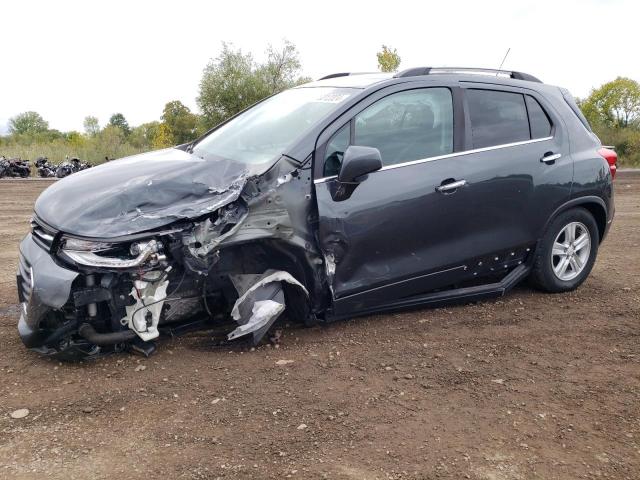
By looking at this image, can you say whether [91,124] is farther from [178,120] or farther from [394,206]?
[394,206]

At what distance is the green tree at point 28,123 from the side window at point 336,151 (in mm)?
92141

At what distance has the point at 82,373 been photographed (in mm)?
3625

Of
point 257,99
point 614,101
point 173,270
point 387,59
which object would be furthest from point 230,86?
point 173,270

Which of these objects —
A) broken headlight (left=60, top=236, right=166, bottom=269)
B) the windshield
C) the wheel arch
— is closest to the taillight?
the wheel arch

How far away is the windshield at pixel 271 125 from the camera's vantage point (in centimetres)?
415

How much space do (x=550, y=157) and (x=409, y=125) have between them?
1.37 meters

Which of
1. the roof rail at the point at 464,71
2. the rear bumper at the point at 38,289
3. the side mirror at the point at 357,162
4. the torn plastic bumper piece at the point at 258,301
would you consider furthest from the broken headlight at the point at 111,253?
the roof rail at the point at 464,71

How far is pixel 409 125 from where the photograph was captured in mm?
4305

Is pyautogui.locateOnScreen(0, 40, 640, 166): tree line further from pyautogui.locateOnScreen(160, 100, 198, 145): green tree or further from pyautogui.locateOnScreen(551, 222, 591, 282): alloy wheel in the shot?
pyautogui.locateOnScreen(551, 222, 591, 282): alloy wheel

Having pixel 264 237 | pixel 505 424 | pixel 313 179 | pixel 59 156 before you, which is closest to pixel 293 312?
pixel 264 237

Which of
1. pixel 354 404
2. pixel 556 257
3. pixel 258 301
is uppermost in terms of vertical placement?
pixel 258 301

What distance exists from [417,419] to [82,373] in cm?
206

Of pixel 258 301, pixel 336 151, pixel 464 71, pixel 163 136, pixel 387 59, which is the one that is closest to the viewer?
pixel 258 301

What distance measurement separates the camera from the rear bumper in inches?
132
